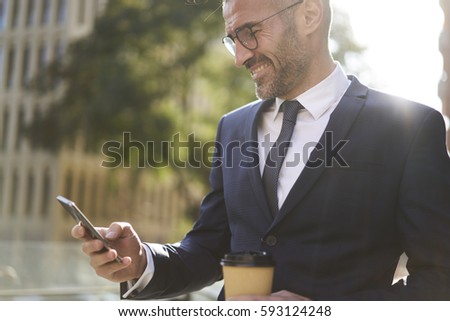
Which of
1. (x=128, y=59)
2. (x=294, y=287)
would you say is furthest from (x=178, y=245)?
(x=128, y=59)

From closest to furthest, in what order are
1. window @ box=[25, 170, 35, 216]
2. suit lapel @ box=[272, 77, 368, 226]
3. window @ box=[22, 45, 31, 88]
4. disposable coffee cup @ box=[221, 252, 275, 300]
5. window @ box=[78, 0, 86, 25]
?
disposable coffee cup @ box=[221, 252, 275, 300], suit lapel @ box=[272, 77, 368, 226], window @ box=[78, 0, 86, 25], window @ box=[25, 170, 35, 216], window @ box=[22, 45, 31, 88]

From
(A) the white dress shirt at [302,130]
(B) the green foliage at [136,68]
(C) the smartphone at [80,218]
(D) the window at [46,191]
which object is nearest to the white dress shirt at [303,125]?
(A) the white dress shirt at [302,130]

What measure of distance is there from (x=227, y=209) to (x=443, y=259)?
75 cm

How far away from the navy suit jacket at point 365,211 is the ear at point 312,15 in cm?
27

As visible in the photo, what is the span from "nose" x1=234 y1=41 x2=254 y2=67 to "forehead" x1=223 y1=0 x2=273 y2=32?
0.23ft

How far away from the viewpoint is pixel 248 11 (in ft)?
6.82

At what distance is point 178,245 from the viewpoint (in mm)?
2299

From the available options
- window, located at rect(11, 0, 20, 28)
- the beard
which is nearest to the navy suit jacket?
the beard

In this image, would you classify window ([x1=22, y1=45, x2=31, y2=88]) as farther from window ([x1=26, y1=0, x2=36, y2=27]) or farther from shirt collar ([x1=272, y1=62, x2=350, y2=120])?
shirt collar ([x1=272, y1=62, x2=350, y2=120])

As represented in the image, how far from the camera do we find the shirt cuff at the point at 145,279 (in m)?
2.09

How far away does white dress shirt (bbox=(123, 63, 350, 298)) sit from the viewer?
80.9 inches

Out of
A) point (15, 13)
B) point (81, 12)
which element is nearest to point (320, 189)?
point (81, 12)

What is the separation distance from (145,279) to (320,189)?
2.17ft
